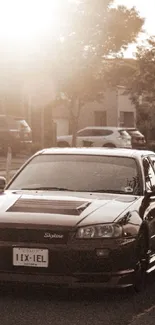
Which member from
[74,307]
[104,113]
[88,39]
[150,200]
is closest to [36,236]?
[74,307]

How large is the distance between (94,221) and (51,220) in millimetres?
375

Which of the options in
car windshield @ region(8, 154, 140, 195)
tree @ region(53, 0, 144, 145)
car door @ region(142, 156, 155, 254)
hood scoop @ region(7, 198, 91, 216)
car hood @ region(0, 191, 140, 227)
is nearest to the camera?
car hood @ region(0, 191, 140, 227)

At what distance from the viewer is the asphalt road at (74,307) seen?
280 inches

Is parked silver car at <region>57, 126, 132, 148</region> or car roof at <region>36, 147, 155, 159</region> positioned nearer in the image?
car roof at <region>36, 147, 155, 159</region>

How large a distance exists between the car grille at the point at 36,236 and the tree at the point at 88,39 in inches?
1247

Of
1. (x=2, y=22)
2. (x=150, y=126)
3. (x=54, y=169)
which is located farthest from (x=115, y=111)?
(x=54, y=169)

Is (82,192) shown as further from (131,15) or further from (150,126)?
(150,126)

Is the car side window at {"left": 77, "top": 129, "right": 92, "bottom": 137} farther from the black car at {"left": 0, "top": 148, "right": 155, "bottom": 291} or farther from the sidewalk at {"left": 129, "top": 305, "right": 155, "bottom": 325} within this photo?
the sidewalk at {"left": 129, "top": 305, "right": 155, "bottom": 325}

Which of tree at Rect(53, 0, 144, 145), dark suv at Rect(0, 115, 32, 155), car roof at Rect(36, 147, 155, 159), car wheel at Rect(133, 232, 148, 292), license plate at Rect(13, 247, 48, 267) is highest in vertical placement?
tree at Rect(53, 0, 144, 145)

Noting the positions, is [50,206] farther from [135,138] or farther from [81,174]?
[135,138]

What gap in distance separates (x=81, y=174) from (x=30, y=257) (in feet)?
5.86

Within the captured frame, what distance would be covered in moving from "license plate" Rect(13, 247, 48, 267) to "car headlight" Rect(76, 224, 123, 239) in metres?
0.35

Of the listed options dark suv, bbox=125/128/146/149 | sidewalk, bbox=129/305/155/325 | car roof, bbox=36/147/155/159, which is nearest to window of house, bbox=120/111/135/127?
dark suv, bbox=125/128/146/149

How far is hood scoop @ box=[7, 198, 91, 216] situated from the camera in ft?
26.8
